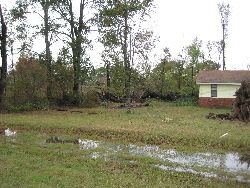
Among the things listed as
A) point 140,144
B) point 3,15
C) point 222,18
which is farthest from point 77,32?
point 222,18

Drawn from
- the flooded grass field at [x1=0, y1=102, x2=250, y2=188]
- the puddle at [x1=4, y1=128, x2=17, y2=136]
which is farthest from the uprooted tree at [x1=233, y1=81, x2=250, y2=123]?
the puddle at [x1=4, y1=128, x2=17, y2=136]

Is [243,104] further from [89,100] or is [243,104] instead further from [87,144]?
[89,100]

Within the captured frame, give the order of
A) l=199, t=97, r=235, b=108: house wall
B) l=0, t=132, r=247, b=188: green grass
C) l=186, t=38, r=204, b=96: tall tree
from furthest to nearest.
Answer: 1. l=186, t=38, r=204, b=96: tall tree
2. l=199, t=97, r=235, b=108: house wall
3. l=0, t=132, r=247, b=188: green grass

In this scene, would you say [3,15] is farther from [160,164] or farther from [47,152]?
[160,164]

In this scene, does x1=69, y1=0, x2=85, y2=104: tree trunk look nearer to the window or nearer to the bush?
the bush

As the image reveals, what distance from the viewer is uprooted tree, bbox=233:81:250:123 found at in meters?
14.7

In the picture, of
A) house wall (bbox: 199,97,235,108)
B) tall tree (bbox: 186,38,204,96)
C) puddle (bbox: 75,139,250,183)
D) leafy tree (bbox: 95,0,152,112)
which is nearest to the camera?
puddle (bbox: 75,139,250,183)

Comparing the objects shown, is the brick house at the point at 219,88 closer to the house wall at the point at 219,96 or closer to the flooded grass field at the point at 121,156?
the house wall at the point at 219,96

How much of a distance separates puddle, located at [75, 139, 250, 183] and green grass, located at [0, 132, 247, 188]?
52 centimetres

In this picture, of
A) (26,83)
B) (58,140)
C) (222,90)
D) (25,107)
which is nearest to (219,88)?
(222,90)

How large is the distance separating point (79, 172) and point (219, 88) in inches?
1004

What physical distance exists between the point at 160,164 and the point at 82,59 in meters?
18.7

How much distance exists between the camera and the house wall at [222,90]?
29.6 m

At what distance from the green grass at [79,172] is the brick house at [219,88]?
895 inches
